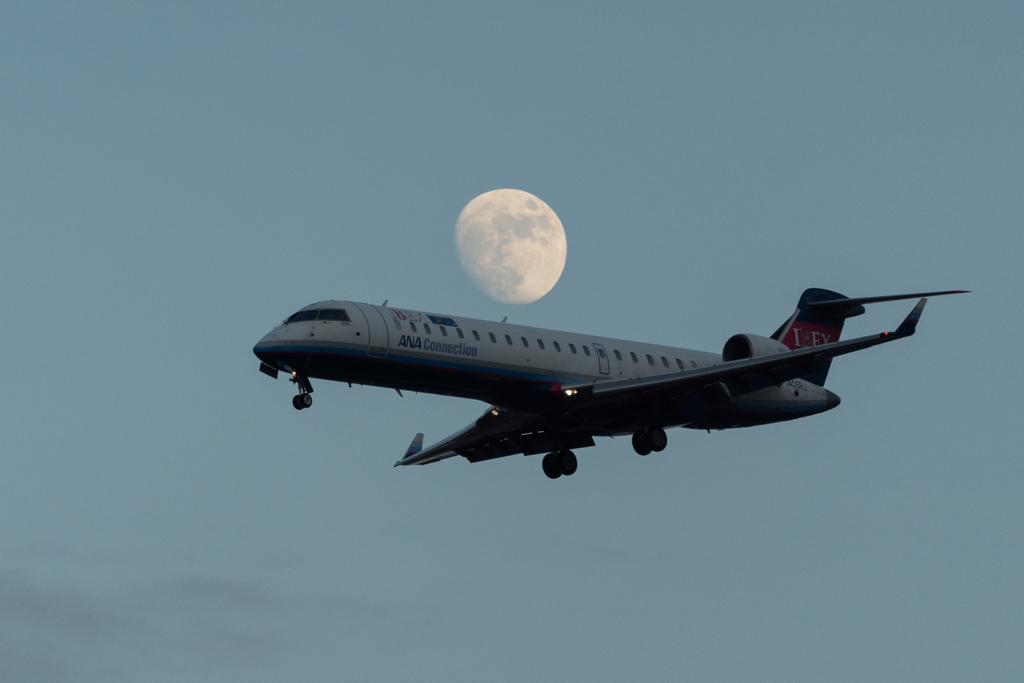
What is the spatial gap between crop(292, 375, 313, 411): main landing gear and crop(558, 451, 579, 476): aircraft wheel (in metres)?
10.1

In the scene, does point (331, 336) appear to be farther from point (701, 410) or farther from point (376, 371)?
point (701, 410)

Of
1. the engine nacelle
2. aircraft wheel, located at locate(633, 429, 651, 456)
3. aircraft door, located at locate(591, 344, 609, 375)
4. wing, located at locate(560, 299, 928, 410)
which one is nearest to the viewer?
wing, located at locate(560, 299, 928, 410)

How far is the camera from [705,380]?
37.3 meters

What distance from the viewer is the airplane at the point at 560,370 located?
33938 millimetres

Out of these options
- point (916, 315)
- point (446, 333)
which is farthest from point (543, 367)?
point (916, 315)

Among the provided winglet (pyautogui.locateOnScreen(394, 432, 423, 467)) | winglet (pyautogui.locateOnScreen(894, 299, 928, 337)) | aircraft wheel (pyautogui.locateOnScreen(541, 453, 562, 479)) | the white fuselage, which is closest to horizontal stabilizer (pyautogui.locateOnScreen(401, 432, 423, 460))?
winglet (pyautogui.locateOnScreen(394, 432, 423, 467))

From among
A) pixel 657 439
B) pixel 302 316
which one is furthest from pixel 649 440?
pixel 302 316

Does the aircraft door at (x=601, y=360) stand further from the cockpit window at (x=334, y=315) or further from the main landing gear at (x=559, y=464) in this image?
the cockpit window at (x=334, y=315)

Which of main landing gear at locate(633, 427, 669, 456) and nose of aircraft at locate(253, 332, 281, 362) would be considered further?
main landing gear at locate(633, 427, 669, 456)

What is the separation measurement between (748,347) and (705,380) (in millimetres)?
2696

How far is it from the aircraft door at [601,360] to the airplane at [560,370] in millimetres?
44

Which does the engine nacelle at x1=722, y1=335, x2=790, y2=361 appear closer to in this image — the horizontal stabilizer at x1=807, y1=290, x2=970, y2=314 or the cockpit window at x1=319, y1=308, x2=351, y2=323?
the horizontal stabilizer at x1=807, y1=290, x2=970, y2=314

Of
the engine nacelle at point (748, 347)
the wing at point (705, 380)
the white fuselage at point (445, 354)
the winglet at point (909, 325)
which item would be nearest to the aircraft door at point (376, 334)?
the white fuselage at point (445, 354)

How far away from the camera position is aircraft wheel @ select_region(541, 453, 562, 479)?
41469mm
